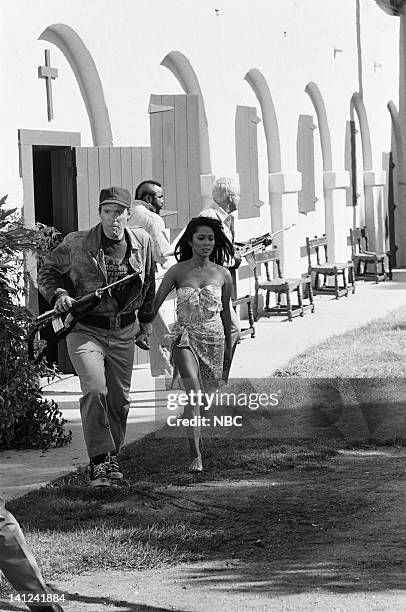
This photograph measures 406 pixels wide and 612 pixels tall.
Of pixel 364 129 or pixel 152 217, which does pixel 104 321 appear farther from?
pixel 364 129

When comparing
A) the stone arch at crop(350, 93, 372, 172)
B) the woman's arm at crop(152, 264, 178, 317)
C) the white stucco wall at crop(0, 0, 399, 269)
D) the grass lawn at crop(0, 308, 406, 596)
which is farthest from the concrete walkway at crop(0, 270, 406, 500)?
the stone arch at crop(350, 93, 372, 172)

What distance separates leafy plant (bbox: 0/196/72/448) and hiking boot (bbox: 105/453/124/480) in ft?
3.92

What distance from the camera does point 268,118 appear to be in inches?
720

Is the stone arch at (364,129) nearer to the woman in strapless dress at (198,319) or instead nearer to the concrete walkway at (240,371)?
the concrete walkway at (240,371)

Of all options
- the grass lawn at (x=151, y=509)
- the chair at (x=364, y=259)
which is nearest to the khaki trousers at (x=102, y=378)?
the grass lawn at (x=151, y=509)

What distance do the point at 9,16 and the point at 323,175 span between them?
11240 mm

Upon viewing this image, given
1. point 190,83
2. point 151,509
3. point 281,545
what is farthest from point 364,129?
point 281,545

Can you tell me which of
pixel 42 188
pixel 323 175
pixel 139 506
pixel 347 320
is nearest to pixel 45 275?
pixel 139 506

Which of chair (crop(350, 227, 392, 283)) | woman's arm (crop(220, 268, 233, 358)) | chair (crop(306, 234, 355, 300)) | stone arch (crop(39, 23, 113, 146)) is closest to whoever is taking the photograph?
woman's arm (crop(220, 268, 233, 358))

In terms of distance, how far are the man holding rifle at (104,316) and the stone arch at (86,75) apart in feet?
14.6

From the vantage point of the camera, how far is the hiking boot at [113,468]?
7588mm

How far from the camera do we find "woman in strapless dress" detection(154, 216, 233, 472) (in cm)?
815

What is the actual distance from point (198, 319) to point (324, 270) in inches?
454
